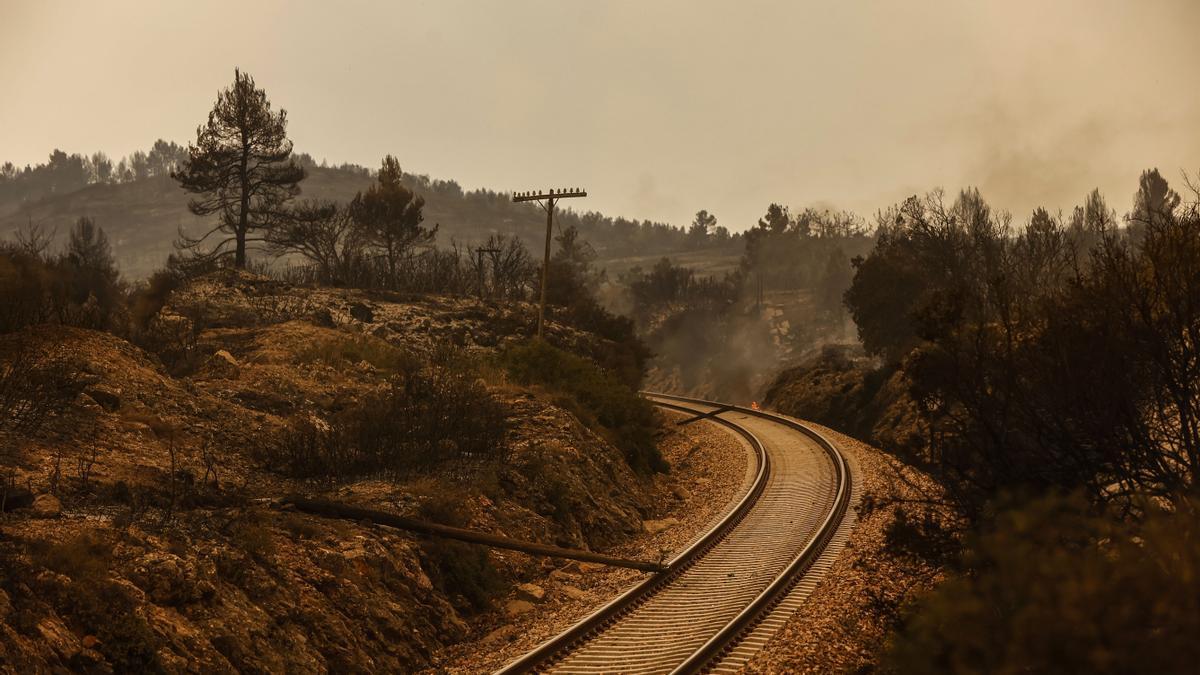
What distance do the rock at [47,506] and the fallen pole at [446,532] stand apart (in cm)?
330

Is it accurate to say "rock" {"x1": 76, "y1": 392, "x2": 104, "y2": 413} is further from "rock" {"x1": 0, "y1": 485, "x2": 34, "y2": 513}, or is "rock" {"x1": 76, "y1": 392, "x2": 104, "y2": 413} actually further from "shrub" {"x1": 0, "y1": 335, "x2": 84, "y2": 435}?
"rock" {"x1": 0, "y1": 485, "x2": 34, "y2": 513}

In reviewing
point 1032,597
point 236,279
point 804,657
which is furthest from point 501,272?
point 1032,597

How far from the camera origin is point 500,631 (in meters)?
Answer: 12.6

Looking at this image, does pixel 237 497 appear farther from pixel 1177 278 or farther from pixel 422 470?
pixel 1177 278

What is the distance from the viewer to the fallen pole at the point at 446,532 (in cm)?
1348

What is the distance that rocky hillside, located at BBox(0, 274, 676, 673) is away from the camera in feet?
29.6

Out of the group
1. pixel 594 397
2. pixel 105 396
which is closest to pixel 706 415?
pixel 594 397

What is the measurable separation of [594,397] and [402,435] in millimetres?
10741

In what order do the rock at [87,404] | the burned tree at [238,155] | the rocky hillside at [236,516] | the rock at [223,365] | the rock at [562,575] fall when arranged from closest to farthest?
the rocky hillside at [236,516], the rock at [87,404], the rock at [562,575], the rock at [223,365], the burned tree at [238,155]

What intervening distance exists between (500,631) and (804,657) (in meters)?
4.79

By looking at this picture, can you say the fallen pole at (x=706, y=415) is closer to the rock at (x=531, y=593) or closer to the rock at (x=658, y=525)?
the rock at (x=658, y=525)

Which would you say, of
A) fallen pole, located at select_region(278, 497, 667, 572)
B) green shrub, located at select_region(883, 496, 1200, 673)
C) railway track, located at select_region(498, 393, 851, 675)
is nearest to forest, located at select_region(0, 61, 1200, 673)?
green shrub, located at select_region(883, 496, 1200, 673)

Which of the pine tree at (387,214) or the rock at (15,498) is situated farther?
the pine tree at (387,214)

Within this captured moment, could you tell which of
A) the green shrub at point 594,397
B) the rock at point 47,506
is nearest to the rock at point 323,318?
the green shrub at point 594,397
